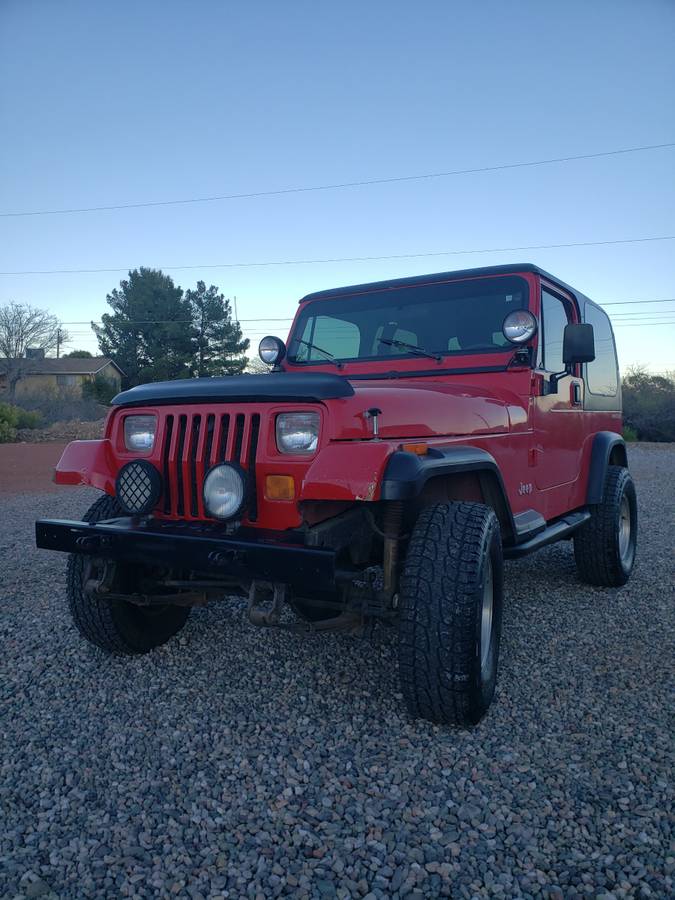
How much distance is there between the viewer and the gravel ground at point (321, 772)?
1876 millimetres

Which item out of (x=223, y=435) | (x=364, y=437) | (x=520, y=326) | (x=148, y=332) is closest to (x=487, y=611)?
(x=364, y=437)

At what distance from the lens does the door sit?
3912mm

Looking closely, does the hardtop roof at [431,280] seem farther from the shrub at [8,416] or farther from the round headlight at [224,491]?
the shrub at [8,416]

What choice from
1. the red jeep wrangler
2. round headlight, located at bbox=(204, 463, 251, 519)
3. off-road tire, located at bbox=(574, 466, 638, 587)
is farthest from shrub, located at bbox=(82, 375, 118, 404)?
round headlight, located at bbox=(204, 463, 251, 519)

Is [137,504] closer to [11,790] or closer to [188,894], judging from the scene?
[11,790]

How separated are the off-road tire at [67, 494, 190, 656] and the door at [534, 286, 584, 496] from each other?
2343 millimetres

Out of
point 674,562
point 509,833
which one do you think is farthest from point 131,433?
point 674,562

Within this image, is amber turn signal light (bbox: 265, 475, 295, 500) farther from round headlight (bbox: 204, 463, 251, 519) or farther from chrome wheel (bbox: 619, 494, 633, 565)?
chrome wheel (bbox: 619, 494, 633, 565)

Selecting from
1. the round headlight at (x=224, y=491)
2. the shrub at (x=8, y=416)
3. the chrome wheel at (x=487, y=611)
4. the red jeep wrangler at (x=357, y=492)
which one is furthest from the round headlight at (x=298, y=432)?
the shrub at (x=8, y=416)

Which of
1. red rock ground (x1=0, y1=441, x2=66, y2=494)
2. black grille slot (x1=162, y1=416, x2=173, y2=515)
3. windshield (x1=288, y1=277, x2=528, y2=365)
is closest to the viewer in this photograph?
black grille slot (x1=162, y1=416, x2=173, y2=515)

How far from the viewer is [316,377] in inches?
106

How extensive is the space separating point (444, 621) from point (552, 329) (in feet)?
7.81

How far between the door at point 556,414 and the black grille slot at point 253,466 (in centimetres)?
182

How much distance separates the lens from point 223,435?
9.12 ft
